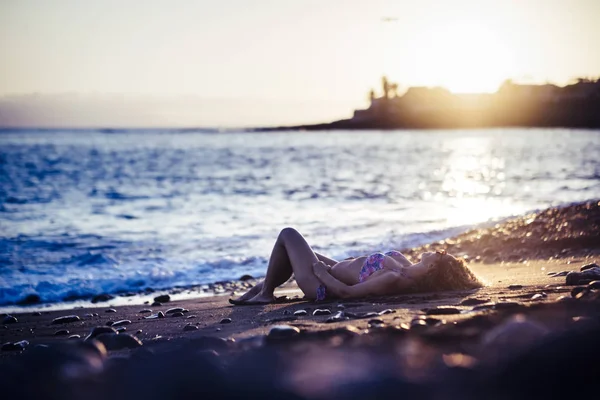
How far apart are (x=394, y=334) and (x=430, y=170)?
105 ft

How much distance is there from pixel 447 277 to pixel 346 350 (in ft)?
9.17

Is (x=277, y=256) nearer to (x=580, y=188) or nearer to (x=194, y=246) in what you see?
(x=194, y=246)

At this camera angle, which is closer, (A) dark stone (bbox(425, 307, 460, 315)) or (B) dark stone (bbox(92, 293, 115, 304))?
(A) dark stone (bbox(425, 307, 460, 315))

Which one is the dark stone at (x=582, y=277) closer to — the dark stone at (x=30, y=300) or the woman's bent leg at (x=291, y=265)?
the woman's bent leg at (x=291, y=265)

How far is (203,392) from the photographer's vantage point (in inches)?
101

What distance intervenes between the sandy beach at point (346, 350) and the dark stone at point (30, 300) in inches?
94.9

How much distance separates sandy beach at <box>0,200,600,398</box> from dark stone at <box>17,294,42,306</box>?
2410 mm

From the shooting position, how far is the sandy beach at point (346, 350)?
8.48 feet

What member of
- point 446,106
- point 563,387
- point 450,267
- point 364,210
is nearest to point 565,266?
point 450,267

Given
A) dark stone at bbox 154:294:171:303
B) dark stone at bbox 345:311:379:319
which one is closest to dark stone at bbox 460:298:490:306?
dark stone at bbox 345:311:379:319

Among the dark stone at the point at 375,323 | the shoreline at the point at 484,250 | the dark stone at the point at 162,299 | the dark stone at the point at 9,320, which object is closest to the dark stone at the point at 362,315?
the dark stone at the point at 375,323

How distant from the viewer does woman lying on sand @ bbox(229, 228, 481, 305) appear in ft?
19.4

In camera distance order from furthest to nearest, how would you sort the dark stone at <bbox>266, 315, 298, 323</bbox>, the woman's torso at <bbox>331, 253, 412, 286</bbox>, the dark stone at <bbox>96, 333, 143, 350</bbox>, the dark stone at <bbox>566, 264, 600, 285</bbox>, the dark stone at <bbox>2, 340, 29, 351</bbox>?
the woman's torso at <bbox>331, 253, 412, 286</bbox> → the dark stone at <bbox>566, 264, 600, 285</bbox> → the dark stone at <bbox>266, 315, 298, 323</bbox> → the dark stone at <bbox>2, 340, 29, 351</bbox> → the dark stone at <bbox>96, 333, 143, 350</bbox>

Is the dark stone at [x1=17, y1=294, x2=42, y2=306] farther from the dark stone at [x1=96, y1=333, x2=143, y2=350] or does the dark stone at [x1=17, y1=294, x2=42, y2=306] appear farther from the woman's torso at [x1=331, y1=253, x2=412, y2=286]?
the dark stone at [x1=96, y1=333, x2=143, y2=350]
